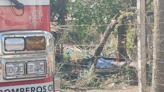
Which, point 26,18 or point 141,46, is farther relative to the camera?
point 141,46

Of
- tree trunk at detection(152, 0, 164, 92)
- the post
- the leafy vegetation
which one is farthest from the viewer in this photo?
the leafy vegetation

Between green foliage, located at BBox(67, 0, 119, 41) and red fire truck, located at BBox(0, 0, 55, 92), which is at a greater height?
green foliage, located at BBox(67, 0, 119, 41)

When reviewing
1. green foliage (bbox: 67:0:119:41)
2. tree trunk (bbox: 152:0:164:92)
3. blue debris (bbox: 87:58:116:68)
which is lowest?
blue debris (bbox: 87:58:116:68)

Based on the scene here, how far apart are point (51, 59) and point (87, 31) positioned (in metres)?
4.91

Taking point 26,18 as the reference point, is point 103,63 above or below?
below

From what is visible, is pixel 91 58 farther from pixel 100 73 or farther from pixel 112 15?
pixel 112 15

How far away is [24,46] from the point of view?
206 cm

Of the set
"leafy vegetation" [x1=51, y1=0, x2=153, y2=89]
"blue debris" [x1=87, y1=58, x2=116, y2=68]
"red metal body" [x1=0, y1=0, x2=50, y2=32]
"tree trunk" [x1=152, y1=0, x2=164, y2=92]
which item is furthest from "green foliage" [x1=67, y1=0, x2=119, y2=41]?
"red metal body" [x1=0, y1=0, x2=50, y2=32]

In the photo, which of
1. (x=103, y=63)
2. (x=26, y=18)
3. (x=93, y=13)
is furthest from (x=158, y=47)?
(x=93, y=13)

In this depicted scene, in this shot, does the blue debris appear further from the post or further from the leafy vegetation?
the post

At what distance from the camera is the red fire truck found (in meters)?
2.03

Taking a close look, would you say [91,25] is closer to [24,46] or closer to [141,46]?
[141,46]

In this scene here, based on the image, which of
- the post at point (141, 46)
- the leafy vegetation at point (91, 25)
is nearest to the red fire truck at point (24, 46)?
the post at point (141, 46)

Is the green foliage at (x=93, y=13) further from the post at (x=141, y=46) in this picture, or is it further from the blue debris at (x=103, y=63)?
the post at (x=141, y=46)
